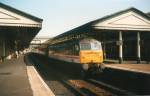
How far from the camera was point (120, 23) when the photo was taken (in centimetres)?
2773

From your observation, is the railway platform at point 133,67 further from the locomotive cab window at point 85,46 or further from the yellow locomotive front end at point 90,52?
the locomotive cab window at point 85,46

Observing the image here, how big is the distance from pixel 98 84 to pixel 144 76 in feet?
9.57

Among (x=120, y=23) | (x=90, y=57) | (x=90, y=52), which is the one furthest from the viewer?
(x=120, y=23)

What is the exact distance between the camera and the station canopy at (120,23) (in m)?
26.3

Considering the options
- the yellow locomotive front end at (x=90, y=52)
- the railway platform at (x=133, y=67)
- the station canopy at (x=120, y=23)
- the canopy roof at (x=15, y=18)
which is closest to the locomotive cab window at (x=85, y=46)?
the yellow locomotive front end at (x=90, y=52)

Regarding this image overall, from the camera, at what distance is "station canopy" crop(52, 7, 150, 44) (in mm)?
26344

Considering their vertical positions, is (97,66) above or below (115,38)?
below

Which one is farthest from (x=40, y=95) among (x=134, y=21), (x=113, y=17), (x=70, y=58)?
(x=134, y=21)

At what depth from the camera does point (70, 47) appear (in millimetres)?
20484

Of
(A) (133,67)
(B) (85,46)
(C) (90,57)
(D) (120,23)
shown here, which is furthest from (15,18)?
(D) (120,23)

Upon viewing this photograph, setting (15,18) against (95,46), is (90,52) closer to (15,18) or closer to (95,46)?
(95,46)

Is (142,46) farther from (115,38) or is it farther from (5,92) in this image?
(5,92)

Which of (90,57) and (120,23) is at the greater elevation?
(120,23)

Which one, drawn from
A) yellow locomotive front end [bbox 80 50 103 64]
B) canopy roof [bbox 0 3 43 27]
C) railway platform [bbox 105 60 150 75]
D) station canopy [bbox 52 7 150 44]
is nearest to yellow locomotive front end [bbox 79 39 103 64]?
yellow locomotive front end [bbox 80 50 103 64]
